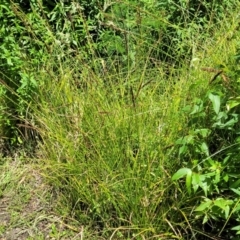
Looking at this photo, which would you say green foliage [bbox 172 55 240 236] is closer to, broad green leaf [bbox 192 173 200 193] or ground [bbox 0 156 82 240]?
broad green leaf [bbox 192 173 200 193]

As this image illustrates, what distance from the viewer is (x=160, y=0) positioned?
4.41 m

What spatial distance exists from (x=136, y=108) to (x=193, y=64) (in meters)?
0.52

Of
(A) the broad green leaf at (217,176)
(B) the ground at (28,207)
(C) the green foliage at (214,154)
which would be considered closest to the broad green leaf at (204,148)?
(C) the green foliage at (214,154)

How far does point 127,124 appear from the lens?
315cm

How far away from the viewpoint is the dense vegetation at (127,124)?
2.86 m

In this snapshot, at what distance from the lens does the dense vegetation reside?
2.86 meters

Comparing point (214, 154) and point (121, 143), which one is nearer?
point (214, 154)

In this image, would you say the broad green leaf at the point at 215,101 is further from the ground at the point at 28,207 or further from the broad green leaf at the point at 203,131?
the ground at the point at 28,207

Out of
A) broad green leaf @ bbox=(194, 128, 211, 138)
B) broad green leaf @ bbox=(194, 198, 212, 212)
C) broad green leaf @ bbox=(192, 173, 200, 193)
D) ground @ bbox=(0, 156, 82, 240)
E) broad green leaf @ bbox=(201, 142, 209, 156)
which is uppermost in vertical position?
broad green leaf @ bbox=(194, 128, 211, 138)

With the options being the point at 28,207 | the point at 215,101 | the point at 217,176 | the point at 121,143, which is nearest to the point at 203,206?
the point at 217,176

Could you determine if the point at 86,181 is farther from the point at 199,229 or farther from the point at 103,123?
the point at 199,229

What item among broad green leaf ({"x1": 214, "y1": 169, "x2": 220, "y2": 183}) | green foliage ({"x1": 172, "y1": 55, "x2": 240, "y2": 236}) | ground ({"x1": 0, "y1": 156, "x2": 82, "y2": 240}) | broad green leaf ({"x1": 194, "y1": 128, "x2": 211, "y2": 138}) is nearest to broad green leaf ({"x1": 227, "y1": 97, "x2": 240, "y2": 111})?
green foliage ({"x1": 172, "y1": 55, "x2": 240, "y2": 236})

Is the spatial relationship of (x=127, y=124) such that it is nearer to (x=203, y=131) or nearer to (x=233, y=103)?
(x=203, y=131)

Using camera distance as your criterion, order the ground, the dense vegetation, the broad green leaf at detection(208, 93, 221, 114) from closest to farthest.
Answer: the broad green leaf at detection(208, 93, 221, 114) → the dense vegetation → the ground
